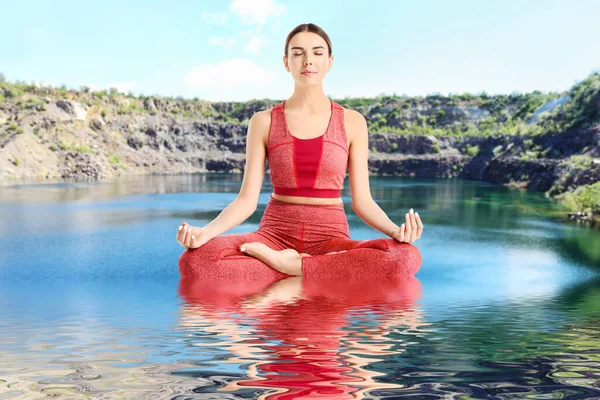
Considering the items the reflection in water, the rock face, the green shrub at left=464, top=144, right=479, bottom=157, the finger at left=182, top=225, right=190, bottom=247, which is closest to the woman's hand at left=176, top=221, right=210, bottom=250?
the finger at left=182, top=225, right=190, bottom=247

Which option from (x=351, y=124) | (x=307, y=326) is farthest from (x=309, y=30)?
(x=307, y=326)

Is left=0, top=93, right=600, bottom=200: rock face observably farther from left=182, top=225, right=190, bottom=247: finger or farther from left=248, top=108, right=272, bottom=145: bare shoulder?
left=182, top=225, right=190, bottom=247: finger

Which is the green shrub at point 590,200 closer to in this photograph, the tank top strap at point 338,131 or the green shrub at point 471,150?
the tank top strap at point 338,131

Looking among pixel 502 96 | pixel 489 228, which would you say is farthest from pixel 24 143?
pixel 502 96

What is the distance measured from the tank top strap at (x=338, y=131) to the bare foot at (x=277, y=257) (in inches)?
31.8

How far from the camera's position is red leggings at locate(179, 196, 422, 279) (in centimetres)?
428

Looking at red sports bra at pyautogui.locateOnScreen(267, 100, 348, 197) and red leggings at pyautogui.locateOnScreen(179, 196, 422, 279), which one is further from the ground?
red sports bra at pyautogui.locateOnScreen(267, 100, 348, 197)

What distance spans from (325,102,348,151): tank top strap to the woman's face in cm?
26

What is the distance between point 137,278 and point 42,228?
707 cm

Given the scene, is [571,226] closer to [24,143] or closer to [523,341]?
[523,341]

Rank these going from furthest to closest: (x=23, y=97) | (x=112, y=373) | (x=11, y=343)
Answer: (x=23, y=97) < (x=11, y=343) < (x=112, y=373)

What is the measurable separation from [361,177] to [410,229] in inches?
22.2

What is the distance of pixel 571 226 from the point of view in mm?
14344

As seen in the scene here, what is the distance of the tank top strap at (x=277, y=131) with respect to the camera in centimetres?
435
